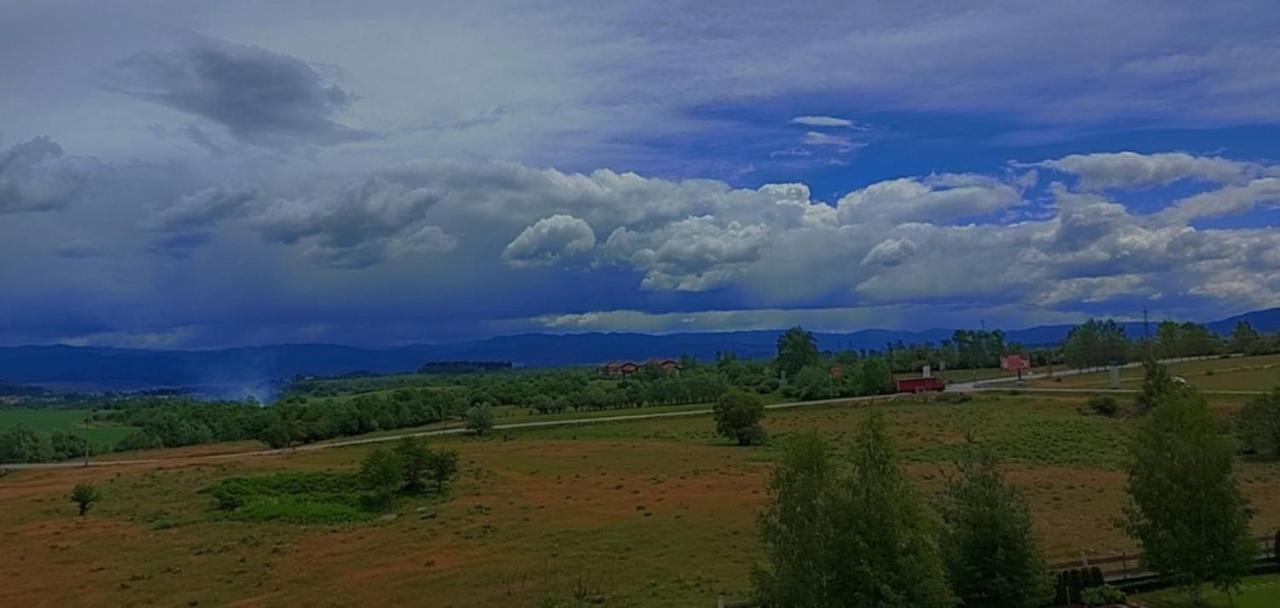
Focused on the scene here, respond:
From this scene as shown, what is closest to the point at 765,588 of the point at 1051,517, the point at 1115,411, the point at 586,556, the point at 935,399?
the point at 586,556

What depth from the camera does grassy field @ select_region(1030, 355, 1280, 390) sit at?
94812 mm

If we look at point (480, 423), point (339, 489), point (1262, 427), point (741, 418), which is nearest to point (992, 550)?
point (339, 489)

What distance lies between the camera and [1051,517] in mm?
41125

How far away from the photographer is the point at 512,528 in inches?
1732

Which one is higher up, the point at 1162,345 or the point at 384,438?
the point at 1162,345

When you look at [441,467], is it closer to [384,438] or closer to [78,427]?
[384,438]

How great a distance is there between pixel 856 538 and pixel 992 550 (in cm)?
559

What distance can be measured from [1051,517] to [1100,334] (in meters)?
134

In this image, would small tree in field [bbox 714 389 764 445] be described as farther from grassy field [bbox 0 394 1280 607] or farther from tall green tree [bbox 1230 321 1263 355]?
tall green tree [bbox 1230 321 1263 355]

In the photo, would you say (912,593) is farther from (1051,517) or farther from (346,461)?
(346,461)

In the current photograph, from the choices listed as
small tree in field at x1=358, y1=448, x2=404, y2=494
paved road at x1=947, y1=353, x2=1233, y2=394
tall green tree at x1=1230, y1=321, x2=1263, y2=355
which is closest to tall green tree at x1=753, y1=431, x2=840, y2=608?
small tree in field at x1=358, y1=448, x2=404, y2=494

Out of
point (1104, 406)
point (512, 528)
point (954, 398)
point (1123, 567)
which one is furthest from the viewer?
point (954, 398)

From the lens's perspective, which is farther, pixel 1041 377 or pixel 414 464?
pixel 1041 377

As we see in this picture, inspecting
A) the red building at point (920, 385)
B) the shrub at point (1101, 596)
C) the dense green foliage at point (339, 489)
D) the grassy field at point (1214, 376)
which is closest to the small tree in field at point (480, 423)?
the dense green foliage at point (339, 489)
